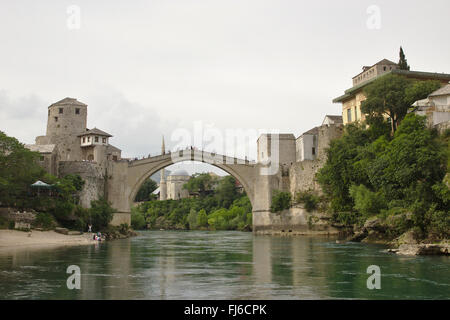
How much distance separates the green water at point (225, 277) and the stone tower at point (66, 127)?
2362cm

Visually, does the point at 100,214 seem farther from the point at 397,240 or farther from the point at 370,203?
the point at 397,240

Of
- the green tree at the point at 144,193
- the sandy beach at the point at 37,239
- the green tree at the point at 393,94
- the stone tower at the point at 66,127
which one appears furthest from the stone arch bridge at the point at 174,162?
the green tree at the point at 144,193

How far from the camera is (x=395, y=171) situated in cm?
2175

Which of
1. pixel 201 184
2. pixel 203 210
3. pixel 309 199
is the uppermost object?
pixel 201 184

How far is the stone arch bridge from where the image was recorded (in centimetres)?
4078

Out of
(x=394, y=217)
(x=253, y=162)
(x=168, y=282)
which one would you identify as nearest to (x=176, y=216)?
(x=253, y=162)

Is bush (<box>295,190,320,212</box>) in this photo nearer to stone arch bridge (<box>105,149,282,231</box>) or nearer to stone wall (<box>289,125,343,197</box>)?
stone wall (<box>289,125,343,197</box>)

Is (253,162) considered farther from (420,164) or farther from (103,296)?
(103,296)

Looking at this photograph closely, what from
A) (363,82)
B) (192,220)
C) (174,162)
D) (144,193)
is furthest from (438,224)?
(144,193)

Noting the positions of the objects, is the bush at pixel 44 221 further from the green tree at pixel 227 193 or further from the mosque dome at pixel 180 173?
the mosque dome at pixel 180 173

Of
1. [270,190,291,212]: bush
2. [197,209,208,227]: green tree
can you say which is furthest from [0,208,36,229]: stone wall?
[197,209,208,227]: green tree

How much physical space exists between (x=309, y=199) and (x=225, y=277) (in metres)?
26.3

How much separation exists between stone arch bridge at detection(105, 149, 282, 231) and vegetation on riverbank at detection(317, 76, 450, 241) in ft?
28.2
